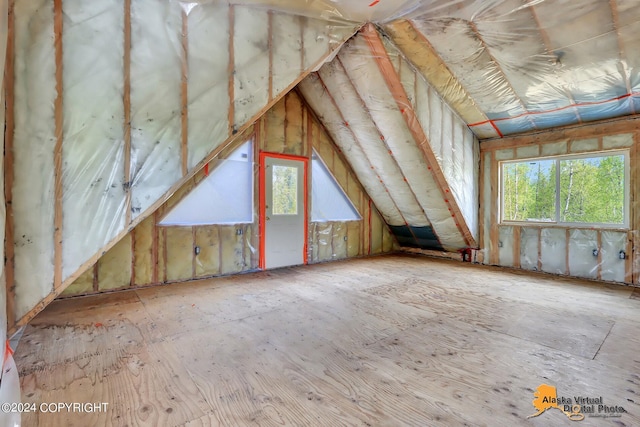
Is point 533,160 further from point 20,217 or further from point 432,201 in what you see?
point 20,217

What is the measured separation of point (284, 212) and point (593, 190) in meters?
4.60

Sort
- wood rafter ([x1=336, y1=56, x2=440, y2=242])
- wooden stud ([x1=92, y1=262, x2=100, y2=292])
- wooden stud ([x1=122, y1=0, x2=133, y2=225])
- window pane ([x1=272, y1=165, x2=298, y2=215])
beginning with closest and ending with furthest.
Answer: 1. wooden stud ([x1=122, y1=0, x2=133, y2=225])
2. wooden stud ([x1=92, y1=262, x2=100, y2=292])
3. wood rafter ([x1=336, y1=56, x2=440, y2=242])
4. window pane ([x1=272, y1=165, x2=298, y2=215])

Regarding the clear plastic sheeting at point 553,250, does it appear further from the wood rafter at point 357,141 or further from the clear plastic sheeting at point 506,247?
the wood rafter at point 357,141

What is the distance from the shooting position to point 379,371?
6.20 ft

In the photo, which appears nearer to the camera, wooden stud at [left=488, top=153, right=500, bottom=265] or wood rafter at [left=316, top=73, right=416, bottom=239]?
wood rafter at [left=316, top=73, right=416, bottom=239]

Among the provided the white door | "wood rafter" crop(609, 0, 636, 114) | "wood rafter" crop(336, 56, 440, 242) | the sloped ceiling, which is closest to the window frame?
the sloped ceiling

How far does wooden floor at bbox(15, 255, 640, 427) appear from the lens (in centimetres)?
152

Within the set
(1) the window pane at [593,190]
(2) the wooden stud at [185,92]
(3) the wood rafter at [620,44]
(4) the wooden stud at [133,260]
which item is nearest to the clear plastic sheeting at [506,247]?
(1) the window pane at [593,190]

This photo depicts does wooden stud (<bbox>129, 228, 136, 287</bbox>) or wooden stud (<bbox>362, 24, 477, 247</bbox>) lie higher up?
wooden stud (<bbox>362, 24, 477, 247</bbox>)

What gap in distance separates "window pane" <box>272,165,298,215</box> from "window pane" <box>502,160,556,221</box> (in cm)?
346

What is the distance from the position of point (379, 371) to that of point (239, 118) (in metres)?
2.39

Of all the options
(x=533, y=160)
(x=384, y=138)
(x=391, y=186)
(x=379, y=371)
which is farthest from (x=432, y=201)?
(x=379, y=371)

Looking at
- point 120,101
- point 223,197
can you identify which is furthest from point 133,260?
point 120,101

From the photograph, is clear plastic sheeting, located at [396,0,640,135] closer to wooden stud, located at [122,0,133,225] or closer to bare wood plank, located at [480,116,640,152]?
bare wood plank, located at [480,116,640,152]
